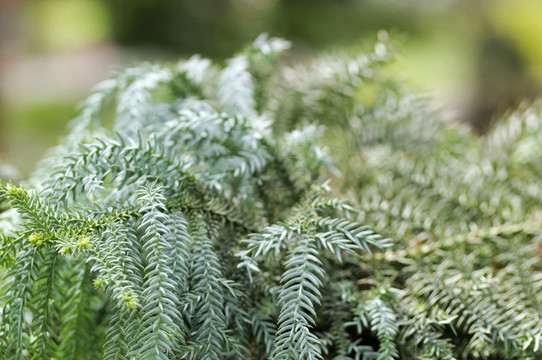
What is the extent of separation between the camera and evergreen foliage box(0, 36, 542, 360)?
1.89ft

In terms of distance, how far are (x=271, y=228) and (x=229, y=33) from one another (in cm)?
413

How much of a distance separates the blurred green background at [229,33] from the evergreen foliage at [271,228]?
10.7 feet

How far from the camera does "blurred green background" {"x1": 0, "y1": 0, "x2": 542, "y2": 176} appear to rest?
163 inches

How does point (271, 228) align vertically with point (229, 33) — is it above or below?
below

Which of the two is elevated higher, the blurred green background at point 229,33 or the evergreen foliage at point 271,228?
the blurred green background at point 229,33

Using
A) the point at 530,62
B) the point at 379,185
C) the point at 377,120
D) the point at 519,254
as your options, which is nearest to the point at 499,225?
the point at 519,254

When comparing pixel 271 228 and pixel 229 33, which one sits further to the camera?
pixel 229 33

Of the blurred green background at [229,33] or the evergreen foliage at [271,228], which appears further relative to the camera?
the blurred green background at [229,33]

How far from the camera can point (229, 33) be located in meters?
4.51

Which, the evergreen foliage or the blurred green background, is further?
the blurred green background

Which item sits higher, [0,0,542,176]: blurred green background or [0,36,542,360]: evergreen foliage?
[0,0,542,176]: blurred green background

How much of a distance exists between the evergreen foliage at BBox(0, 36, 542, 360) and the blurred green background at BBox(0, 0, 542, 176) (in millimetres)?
3256

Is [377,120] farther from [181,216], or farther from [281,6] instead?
[281,6]

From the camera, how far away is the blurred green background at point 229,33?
4129mm
